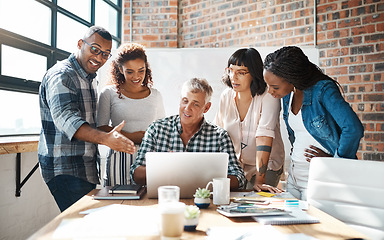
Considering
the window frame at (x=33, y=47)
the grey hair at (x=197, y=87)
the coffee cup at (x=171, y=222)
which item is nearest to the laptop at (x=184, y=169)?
the coffee cup at (x=171, y=222)

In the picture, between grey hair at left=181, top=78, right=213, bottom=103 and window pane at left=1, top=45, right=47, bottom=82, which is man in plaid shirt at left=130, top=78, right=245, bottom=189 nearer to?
grey hair at left=181, top=78, right=213, bottom=103

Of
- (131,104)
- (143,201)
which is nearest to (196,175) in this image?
(143,201)

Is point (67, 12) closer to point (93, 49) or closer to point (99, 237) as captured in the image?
point (93, 49)

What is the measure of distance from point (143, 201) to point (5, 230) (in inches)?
64.6

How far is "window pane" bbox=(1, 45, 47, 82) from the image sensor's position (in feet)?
9.15

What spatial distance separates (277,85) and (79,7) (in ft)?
9.39

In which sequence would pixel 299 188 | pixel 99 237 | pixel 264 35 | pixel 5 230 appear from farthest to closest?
pixel 264 35 → pixel 5 230 → pixel 299 188 → pixel 99 237

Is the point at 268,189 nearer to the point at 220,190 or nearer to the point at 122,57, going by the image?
the point at 220,190

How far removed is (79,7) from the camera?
3.96 m

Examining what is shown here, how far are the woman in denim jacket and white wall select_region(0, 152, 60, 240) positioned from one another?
1989 millimetres

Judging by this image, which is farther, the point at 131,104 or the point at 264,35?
the point at 264,35

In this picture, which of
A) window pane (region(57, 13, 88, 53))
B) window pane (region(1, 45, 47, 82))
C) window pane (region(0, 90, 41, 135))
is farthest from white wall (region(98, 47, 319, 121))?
window pane (region(0, 90, 41, 135))

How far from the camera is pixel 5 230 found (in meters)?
2.57

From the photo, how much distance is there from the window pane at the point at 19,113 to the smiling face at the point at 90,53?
3.69 feet
